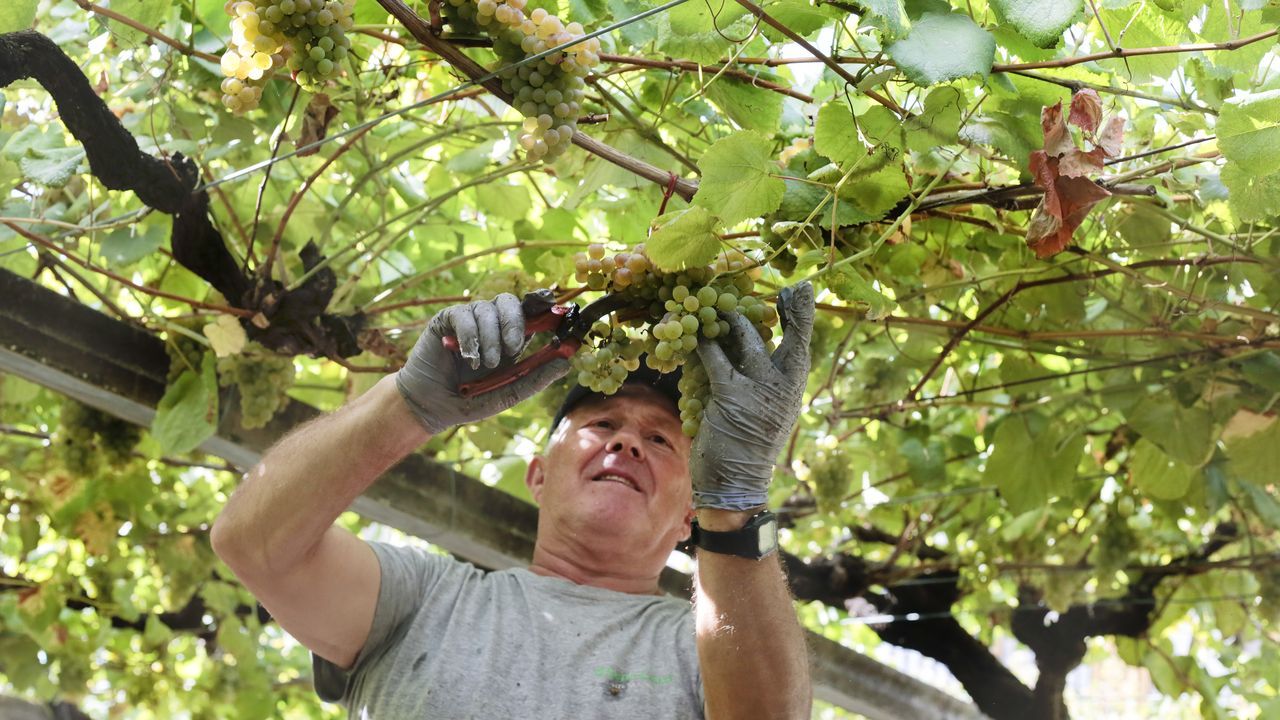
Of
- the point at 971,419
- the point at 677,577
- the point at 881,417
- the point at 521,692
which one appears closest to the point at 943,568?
the point at 971,419

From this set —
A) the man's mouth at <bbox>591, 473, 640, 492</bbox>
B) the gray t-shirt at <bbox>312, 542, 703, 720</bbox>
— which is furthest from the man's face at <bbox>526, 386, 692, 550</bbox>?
the gray t-shirt at <bbox>312, 542, 703, 720</bbox>

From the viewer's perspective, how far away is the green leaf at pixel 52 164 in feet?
6.77

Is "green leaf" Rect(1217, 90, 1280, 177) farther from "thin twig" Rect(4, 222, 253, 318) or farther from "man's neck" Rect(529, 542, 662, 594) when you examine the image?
"thin twig" Rect(4, 222, 253, 318)

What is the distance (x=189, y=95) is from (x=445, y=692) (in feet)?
4.15

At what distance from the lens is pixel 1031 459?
2824 mm

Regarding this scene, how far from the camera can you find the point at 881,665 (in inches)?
153

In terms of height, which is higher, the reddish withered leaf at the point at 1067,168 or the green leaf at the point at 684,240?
the reddish withered leaf at the point at 1067,168

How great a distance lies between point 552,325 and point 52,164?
1.02 m

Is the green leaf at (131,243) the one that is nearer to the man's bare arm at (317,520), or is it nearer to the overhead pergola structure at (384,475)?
the overhead pergola structure at (384,475)

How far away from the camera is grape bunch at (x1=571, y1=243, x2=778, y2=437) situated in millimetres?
1577

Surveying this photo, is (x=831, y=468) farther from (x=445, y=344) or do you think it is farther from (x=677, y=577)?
(x=445, y=344)

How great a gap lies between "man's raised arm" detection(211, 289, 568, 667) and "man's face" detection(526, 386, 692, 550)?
42cm

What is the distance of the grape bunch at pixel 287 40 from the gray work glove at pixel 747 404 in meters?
0.60

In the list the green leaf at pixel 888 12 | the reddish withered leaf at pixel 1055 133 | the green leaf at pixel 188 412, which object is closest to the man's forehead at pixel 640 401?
the green leaf at pixel 188 412
